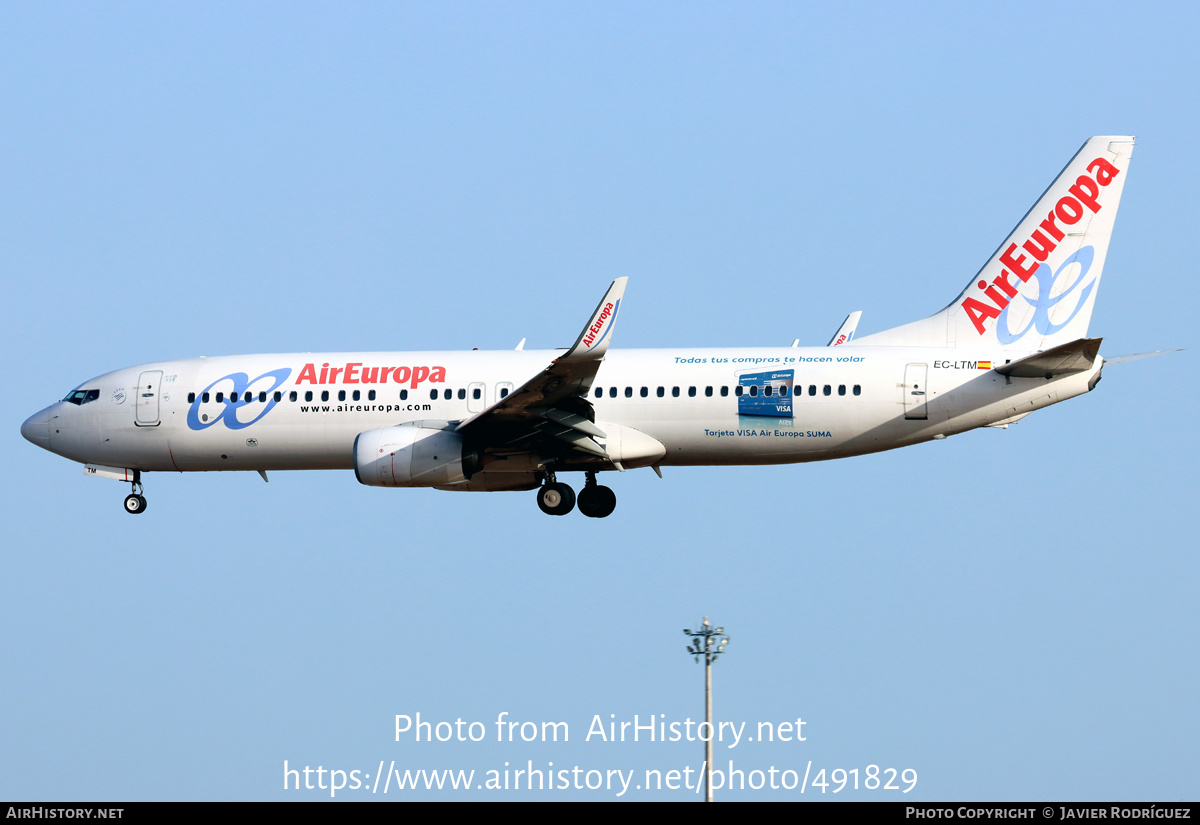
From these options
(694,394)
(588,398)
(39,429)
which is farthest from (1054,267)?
(39,429)

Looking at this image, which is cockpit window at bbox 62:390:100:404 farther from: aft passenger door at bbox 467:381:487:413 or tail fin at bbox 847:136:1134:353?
tail fin at bbox 847:136:1134:353

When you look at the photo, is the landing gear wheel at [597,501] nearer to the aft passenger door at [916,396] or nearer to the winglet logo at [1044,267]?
the aft passenger door at [916,396]

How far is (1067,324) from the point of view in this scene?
121 ft

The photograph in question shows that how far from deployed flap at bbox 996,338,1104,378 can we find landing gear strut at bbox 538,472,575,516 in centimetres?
1083

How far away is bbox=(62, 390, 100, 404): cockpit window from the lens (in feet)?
138

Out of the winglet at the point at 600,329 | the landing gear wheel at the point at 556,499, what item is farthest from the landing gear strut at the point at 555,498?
the winglet at the point at 600,329

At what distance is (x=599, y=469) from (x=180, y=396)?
37.1ft

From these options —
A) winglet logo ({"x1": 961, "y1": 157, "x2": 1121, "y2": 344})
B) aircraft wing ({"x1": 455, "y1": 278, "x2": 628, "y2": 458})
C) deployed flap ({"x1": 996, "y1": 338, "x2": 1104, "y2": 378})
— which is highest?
winglet logo ({"x1": 961, "y1": 157, "x2": 1121, "y2": 344})

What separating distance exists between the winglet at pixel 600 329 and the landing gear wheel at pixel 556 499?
5.40m

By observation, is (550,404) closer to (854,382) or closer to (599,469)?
(599,469)

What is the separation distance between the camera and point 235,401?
4009 cm

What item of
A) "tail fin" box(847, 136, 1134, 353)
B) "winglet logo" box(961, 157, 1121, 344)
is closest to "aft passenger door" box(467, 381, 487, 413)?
"tail fin" box(847, 136, 1134, 353)

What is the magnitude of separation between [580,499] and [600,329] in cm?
668
